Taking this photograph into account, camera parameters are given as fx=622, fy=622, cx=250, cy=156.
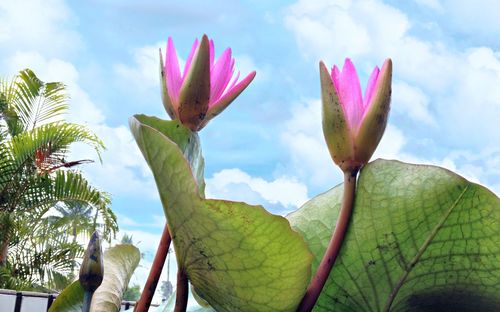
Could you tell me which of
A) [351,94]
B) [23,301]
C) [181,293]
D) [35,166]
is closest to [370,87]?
[351,94]

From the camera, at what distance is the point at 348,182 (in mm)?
284

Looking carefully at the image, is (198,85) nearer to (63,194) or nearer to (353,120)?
(353,120)

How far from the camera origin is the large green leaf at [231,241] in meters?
0.25

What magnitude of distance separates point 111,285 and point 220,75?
0.16 m

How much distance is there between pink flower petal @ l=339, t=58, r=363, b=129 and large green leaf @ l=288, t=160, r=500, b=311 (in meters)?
0.02

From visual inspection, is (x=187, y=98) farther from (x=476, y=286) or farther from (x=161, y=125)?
(x=476, y=286)

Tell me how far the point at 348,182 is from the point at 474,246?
0.06 m

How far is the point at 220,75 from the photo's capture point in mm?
354

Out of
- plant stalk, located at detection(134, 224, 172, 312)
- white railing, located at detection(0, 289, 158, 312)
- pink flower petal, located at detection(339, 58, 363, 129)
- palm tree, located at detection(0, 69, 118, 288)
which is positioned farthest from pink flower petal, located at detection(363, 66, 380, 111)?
palm tree, located at detection(0, 69, 118, 288)

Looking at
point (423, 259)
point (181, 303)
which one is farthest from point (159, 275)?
point (423, 259)

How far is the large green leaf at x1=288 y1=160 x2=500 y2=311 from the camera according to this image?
0.27m

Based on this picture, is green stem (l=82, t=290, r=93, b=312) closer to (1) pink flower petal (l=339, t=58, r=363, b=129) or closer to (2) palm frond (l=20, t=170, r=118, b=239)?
(1) pink flower petal (l=339, t=58, r=363, b=129)

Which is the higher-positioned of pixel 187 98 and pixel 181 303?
pixel 187 98

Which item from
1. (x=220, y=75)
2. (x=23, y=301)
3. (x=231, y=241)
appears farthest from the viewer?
(x=23, y=301)
